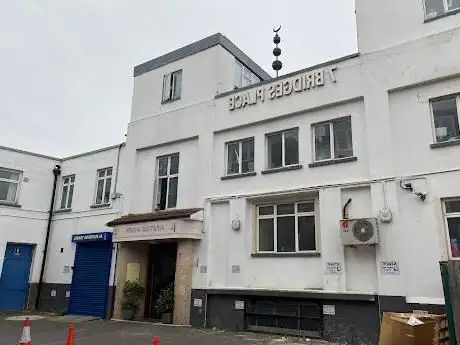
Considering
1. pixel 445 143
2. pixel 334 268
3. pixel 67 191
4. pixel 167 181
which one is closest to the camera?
pixel 445 143

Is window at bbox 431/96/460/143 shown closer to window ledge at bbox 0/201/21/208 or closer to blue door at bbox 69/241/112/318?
blue door at bbox 69/241/112/318

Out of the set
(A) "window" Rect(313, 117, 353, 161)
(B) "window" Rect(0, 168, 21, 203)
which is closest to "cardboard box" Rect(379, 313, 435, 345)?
(A) "window" Rect(313, 117, 353, 161)

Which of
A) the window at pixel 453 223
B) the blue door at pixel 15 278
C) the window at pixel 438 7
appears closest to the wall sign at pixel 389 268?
the window at pixel 453 223

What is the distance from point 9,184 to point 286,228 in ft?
43.7

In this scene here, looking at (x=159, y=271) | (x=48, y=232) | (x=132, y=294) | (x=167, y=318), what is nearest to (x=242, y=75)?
(x=159, y=271)

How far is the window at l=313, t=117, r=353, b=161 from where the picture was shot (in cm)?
1159

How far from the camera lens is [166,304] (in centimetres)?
1356

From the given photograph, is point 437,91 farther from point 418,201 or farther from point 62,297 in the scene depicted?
point 62,297

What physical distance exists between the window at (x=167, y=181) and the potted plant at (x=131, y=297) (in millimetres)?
2843

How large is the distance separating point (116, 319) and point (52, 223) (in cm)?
680

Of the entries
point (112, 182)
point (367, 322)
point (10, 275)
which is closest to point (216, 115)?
point (112, 182)

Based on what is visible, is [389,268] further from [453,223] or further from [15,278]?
[15,278]

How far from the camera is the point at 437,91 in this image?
1032cm

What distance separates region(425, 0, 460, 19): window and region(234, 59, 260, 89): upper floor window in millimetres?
7087
